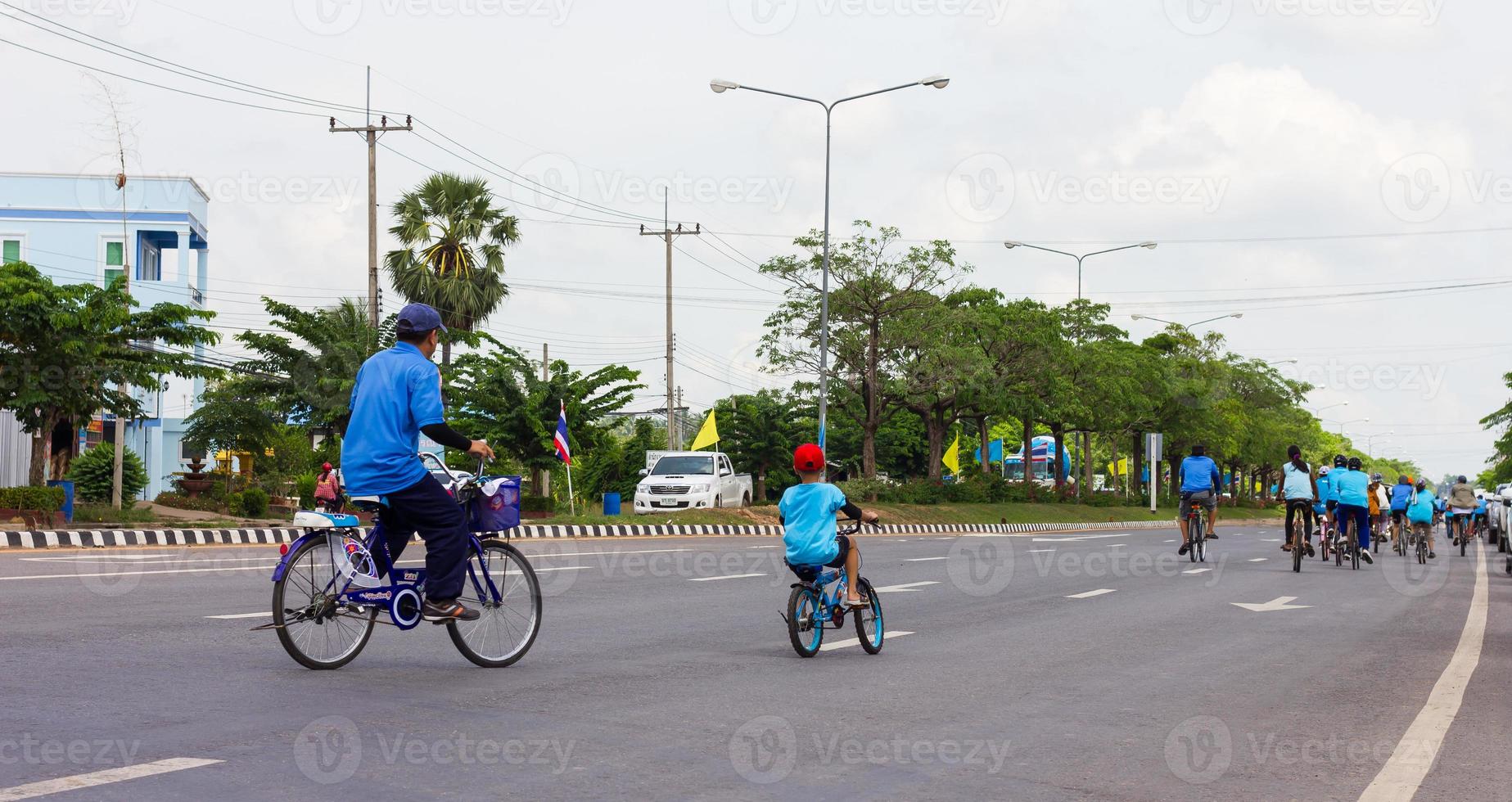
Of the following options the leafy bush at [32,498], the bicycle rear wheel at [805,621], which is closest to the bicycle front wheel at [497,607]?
the bicycle rear wheel at [805,621]

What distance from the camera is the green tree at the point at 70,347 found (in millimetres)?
24266

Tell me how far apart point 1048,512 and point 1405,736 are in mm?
48145

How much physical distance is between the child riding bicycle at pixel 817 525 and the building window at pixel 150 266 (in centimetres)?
4309

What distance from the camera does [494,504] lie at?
7.88 meters

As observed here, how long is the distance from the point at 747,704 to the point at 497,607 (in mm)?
1716

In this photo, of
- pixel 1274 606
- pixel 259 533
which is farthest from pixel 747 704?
pixel 259 533

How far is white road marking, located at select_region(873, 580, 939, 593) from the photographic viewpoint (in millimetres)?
14768

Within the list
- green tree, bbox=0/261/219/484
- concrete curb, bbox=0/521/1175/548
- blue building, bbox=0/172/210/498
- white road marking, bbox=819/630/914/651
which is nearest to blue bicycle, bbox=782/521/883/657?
white road marking, bbox=819/630/914/651

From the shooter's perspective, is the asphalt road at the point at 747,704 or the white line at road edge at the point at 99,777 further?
the asphalt road at the point at 747,704

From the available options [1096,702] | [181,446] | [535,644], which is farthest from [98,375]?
[181,446]

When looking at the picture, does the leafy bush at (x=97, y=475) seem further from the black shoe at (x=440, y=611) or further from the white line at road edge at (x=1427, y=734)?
the white line at road edge at (x=1427, y=734)

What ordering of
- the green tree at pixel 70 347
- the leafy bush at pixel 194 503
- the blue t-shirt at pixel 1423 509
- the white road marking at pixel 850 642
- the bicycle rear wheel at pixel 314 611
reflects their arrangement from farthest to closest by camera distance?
1. the leafy bush at pixel 194 503
2. the blue t-shirt at pixel 1423 509
3. the green tree at pixel 70 347
4. the white road marking at pixel 850 642
5. the bicycle rear wheel at pixel 314 611

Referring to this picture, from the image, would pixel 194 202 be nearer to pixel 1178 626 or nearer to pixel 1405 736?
pixel 1178 626
